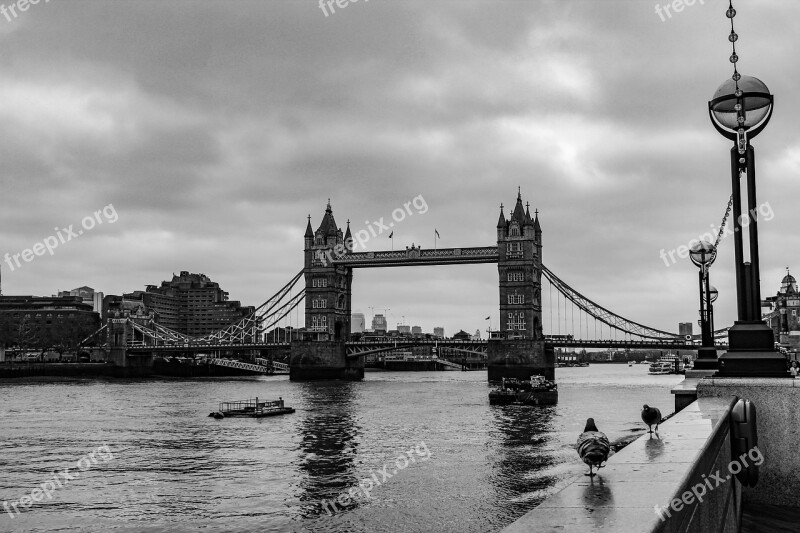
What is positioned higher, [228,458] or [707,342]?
[707,342]

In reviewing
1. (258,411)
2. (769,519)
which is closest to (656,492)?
(769,519)

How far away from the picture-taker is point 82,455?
107ft

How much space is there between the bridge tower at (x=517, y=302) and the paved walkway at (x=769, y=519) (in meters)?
89.3

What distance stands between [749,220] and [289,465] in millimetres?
22946

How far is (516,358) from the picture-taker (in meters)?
97.9

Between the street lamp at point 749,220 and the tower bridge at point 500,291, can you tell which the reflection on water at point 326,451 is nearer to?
the street lamp at point 749,220

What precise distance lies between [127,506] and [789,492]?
755 inches

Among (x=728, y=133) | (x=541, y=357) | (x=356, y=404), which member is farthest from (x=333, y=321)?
(x=728, y=133)

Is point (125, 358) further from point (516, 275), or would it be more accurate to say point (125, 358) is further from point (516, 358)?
point (516, 275)

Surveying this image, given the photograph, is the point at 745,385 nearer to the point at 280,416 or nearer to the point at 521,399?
the point at 280,416

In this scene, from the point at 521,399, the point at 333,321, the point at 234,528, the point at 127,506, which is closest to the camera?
the point at 234,528

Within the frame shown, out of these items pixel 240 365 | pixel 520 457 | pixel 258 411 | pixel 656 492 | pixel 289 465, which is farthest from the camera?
pixel 240 365

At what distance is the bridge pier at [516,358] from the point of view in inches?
3807

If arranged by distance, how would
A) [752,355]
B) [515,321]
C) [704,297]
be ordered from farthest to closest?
[515,321], [704,297], [752,355]
